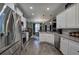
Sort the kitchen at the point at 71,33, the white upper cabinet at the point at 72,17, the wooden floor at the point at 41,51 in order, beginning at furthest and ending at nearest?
the wooden floor at the point at 41,51, the white upper cabinet at the point at 72,17, the kitchen at the point at 71,33

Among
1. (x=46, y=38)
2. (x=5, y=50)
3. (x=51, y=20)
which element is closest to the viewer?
(x=5, y=50)

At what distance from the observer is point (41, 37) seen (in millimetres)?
5605

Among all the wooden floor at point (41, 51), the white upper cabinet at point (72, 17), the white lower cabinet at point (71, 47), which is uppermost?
the white upper cabinet at point (72, 17)

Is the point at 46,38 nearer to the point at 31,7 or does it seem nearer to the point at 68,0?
the point at 31,7

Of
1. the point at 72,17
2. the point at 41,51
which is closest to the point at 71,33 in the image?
the point at 72,17

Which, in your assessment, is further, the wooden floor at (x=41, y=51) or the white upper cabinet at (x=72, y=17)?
the wooden floor at (x=41, y=51)

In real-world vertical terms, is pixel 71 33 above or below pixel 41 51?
above

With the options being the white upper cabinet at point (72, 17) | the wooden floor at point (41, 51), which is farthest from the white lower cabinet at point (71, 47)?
the wooden floor at point (41, 51)

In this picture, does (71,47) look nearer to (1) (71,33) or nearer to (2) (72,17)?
(2) (72,17)

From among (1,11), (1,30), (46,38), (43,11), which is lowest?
(46,38)

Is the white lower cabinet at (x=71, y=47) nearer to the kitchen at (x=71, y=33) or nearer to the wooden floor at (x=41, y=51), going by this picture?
the kitchen at (x=71, y=33)
